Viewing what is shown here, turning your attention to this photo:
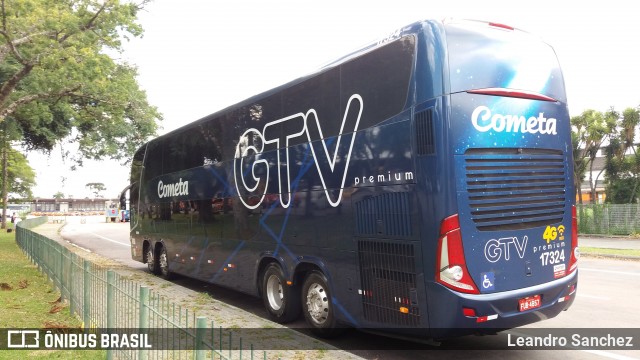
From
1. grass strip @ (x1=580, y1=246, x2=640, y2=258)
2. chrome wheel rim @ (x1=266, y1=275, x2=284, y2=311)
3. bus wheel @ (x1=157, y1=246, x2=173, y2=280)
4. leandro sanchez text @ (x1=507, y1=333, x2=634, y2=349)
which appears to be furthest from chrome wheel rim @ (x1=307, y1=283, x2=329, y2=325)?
grass strip @ (x1=580, y1=246, x2=640, y2=258)

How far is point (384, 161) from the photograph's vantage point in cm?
570

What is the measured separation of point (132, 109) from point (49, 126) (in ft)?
13.0

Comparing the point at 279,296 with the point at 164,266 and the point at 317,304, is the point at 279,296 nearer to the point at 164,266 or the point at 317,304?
the point at 317,304

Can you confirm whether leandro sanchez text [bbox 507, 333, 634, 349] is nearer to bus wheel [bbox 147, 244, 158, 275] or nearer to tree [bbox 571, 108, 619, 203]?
bus wheel [bbox 147, 244, 158, 275]

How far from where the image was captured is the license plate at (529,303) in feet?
17.3

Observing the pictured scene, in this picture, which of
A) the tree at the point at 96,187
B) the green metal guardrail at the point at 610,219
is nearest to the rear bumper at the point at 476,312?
the green metal guardrail at the point at 610,219

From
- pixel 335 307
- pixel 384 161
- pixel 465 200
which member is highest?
pixel 384 161

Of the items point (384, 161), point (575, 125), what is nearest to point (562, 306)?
point (384, 161)

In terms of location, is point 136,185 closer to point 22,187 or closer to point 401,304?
point 401,304

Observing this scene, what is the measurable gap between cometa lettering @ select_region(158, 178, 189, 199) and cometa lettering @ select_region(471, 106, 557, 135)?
798 cm

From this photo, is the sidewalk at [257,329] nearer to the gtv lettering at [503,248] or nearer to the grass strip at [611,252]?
the gtv lettering at [503,248]

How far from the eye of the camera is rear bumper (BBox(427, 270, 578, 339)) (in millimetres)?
4898

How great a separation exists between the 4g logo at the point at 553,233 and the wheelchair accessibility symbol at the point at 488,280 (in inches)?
39.9

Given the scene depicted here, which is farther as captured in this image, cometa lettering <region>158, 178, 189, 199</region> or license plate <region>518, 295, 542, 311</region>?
cometa lettering <region>158, 178, 189, 199</region>
